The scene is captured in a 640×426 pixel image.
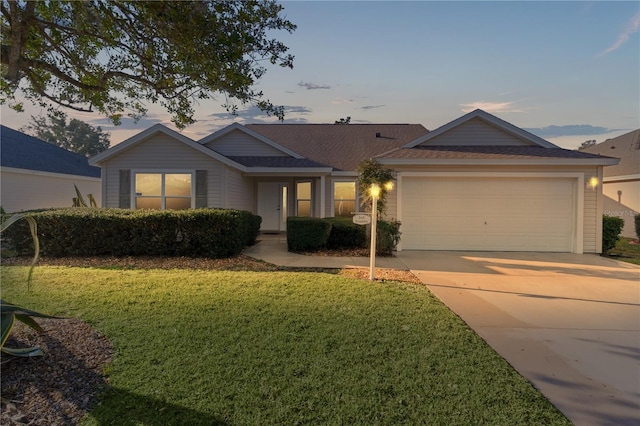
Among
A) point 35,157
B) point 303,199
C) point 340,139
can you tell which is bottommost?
point 303,199

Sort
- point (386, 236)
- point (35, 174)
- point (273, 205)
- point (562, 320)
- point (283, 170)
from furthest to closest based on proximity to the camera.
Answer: point (35, 174)
point (273, 205)
point (283, 170)
point (386, 236)
point (562, 320)

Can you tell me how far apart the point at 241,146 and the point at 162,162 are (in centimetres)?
401

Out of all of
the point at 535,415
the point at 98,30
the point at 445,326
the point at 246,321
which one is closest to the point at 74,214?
the point at 98,30

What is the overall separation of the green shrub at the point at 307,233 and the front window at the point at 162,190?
161 inches

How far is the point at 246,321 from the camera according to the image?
447 centimetres

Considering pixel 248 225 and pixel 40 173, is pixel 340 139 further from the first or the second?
pixel 40 173

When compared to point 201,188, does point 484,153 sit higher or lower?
higher

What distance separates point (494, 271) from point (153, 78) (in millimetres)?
8613

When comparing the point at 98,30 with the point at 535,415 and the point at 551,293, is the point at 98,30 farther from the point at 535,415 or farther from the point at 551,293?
the point at 551,293

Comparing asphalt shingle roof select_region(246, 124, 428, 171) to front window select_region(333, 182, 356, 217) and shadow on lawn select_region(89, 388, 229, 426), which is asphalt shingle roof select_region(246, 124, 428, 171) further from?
shadow on lawn select_region(89, 388, 229, 426)

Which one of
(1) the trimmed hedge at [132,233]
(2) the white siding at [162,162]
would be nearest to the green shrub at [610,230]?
(1) the trimmed hedge at [132,233]

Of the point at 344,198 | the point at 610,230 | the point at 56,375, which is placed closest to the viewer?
the point at 56,375

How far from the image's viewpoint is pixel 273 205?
15.7 metres

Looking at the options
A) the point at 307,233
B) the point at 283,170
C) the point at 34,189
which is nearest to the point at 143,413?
the point at 307,233
